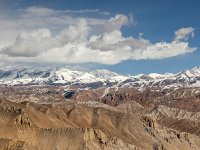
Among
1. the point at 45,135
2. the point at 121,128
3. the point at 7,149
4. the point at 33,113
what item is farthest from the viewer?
the point at 121,128

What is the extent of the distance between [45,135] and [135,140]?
53238mm

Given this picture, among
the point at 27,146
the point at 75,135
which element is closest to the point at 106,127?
the point at 75,135

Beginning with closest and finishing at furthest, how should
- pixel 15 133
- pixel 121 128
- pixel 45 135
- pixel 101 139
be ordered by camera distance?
pixel 15 133 < pixel 45 135 < pixel 101 139 < pixel 121 128

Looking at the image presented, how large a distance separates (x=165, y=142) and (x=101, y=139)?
47854 mm

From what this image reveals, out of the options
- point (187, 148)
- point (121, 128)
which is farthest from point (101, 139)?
point (187, 148)

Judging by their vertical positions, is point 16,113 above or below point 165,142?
above

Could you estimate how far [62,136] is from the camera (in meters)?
145

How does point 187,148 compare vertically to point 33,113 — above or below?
below

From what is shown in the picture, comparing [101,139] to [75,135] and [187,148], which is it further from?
[187,148]

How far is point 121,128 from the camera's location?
642ft

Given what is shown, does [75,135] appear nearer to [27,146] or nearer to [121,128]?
[27,146]

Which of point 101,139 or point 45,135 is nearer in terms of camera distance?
point 45,135

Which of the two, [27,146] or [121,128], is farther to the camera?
[121,128]

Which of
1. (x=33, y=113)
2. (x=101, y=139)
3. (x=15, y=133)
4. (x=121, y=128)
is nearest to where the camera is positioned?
(x=15, y=133)
